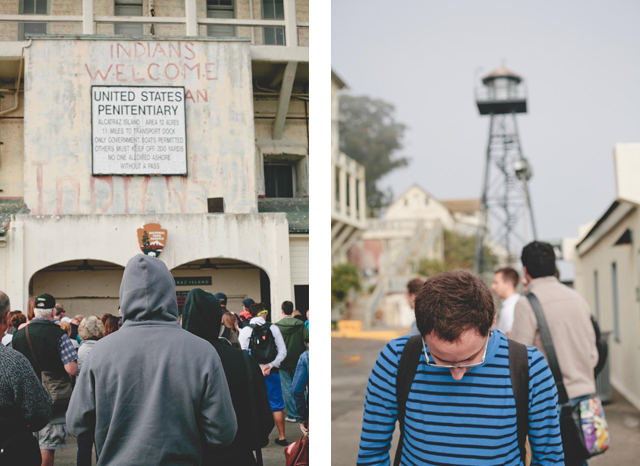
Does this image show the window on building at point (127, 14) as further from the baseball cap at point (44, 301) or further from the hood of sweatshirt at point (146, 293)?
the hood of sweatshirt at point (146, 293)

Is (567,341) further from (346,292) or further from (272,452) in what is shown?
(346,292)

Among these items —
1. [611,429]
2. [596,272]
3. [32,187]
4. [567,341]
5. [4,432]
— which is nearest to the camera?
[4,432]

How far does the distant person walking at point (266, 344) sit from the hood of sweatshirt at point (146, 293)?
1306 millimetres

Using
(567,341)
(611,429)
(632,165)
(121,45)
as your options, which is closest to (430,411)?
(567,341)

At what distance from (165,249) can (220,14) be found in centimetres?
145

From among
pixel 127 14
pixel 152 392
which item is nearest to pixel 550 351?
pixel 152 392

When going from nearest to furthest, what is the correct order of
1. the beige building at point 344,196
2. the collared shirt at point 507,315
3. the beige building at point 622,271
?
the collared shirt at point 507,315, the beige building at point 622,271, the beige building at point 344,196

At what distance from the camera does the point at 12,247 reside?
3.79 m

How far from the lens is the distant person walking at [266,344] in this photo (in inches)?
168

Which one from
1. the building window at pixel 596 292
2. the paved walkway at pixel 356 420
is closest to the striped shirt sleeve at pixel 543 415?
the paved walkway at pixel 356 420

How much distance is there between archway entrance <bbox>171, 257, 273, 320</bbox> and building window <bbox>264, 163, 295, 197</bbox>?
0.46 metres

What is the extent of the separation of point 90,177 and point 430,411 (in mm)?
2536

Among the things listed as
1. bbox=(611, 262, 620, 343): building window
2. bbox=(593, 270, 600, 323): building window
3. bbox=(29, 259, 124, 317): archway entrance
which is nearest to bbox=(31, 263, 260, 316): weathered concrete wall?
bbox=(29, 259, 124, 317): archway entrance

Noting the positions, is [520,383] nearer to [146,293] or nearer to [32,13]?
[146,293]
